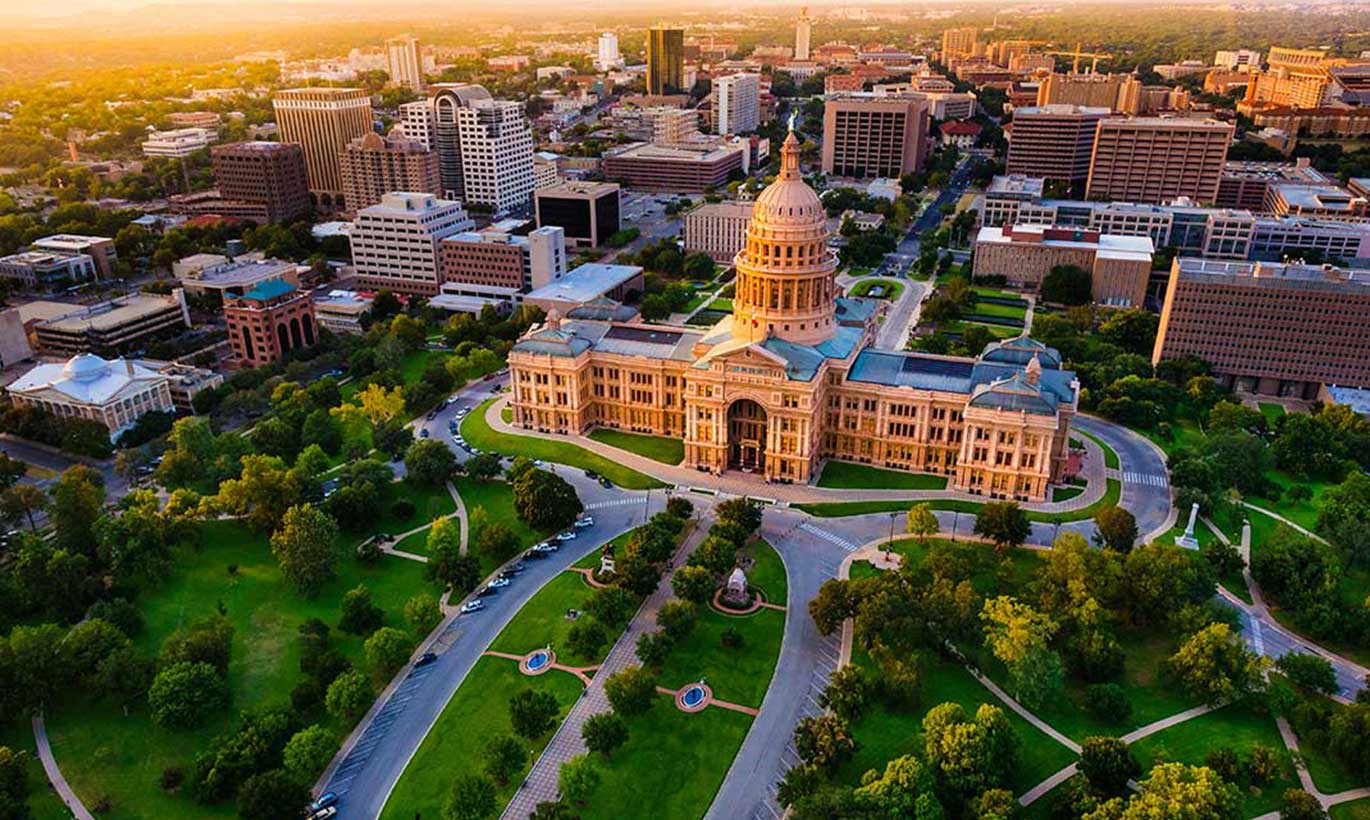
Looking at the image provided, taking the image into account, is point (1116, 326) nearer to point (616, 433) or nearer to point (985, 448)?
point (985, 448)

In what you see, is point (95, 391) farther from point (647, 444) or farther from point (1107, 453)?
point (1107, 453)

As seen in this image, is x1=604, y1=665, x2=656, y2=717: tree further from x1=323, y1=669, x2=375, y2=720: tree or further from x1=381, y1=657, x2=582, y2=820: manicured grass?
x1=323, y1=669, x2=375, y2=720: tree

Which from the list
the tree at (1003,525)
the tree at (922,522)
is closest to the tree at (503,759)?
the tree at (922,522)

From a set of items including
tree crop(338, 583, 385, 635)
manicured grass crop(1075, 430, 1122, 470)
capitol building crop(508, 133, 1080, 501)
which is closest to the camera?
tree crop(338, 583, 385, 635)

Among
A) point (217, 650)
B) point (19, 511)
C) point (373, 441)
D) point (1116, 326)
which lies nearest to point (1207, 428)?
point (1116, 326)

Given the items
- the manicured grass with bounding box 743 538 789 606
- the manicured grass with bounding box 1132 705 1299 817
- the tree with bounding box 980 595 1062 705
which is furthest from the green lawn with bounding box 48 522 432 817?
the manicured grass with bounding box 1132 705 1299 817

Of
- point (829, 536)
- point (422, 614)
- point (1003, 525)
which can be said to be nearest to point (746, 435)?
point (829, 536)
